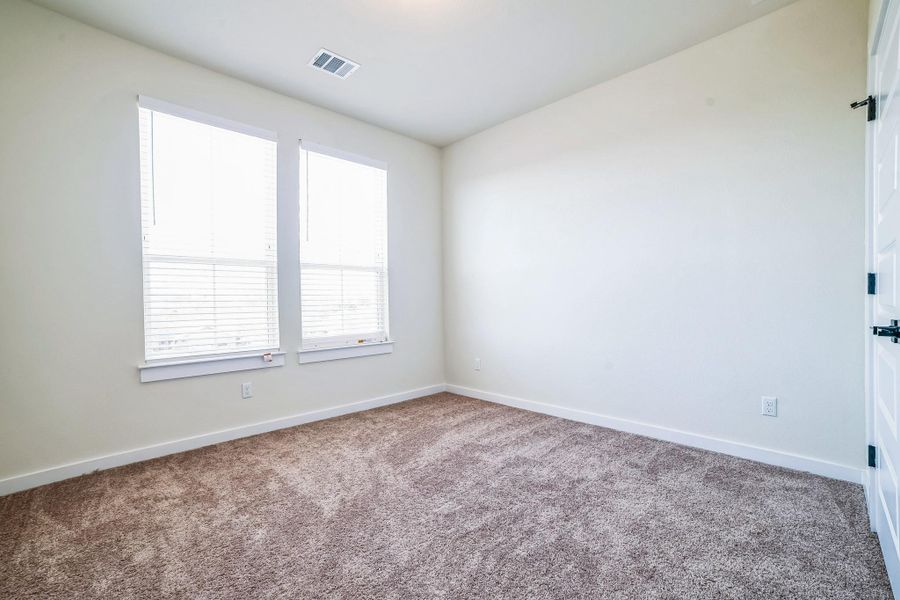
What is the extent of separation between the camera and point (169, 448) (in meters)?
2.82

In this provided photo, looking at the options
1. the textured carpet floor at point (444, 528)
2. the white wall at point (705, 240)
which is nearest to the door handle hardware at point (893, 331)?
the textured carpet floor at point (444, 528)

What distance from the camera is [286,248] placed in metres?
3.40

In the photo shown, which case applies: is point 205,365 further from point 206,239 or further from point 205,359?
point 206,239

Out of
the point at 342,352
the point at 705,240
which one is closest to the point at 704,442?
the point at 705,240

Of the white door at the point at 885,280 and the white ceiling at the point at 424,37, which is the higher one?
the white ceiling at the point at 424,37

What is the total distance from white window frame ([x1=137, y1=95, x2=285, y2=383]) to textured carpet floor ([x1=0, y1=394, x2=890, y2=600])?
0.58 meters

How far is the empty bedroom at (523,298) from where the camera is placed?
5.55 ft

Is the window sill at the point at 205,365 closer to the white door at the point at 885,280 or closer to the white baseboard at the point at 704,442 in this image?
the white baseboard at the point at 704,442

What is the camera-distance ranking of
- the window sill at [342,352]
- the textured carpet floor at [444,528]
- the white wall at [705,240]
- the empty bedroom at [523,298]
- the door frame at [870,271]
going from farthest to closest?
the window sill at [342,352], the white wall at [705,240], the door frame at [870,271], the empty bedroom at [523,298], the textured carpet floor at [444,528]

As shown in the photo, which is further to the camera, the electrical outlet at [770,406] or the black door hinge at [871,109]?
the electrical outlet at [770,406]

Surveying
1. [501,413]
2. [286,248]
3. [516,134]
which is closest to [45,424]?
[286,248]

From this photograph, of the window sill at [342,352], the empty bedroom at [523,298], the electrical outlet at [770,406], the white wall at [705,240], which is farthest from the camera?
the window sill at [342,352]

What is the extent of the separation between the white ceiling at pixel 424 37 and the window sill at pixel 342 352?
2.19 metres

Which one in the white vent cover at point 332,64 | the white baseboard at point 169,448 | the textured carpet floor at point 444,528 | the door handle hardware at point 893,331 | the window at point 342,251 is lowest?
the textured carpet floor at point 444,528
